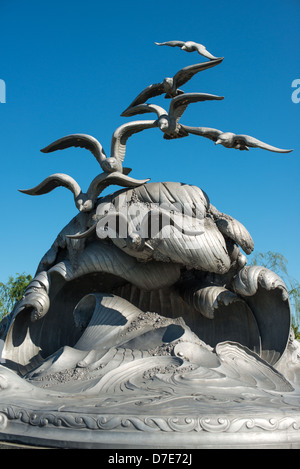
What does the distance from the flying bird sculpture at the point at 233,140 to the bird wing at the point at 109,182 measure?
0.84 meters

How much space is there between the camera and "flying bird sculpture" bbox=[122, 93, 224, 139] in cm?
475

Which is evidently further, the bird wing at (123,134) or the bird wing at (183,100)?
the bird wing at (123,134)

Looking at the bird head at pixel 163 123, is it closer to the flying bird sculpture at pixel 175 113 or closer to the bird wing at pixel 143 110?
the flying bird sculpture at pixel 175 113

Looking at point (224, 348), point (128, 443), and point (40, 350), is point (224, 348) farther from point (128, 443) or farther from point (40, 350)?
point (40, 350)


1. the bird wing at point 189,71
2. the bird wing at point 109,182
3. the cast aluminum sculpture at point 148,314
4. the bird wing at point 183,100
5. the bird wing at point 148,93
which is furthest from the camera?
the bird wing at point 148,93

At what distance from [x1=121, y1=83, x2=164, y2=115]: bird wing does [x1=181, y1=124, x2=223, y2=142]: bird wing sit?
0.63 meters

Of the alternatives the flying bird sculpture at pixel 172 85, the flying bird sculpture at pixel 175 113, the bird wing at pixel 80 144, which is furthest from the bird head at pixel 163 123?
the bird wing at pixel 80 144

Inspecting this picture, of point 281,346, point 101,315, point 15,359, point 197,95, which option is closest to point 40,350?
point 15,359

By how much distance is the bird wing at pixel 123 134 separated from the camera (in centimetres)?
500

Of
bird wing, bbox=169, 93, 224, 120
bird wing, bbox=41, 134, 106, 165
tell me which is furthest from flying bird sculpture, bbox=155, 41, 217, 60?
bird wing, bbox=41, 134, 106, 165

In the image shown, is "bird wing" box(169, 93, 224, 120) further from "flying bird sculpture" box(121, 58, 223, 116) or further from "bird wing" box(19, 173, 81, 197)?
"bird wing" box(19, 173, 81, 197)

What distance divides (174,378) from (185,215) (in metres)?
1.70

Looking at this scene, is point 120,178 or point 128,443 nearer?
point 128,443

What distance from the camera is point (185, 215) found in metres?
4.62
